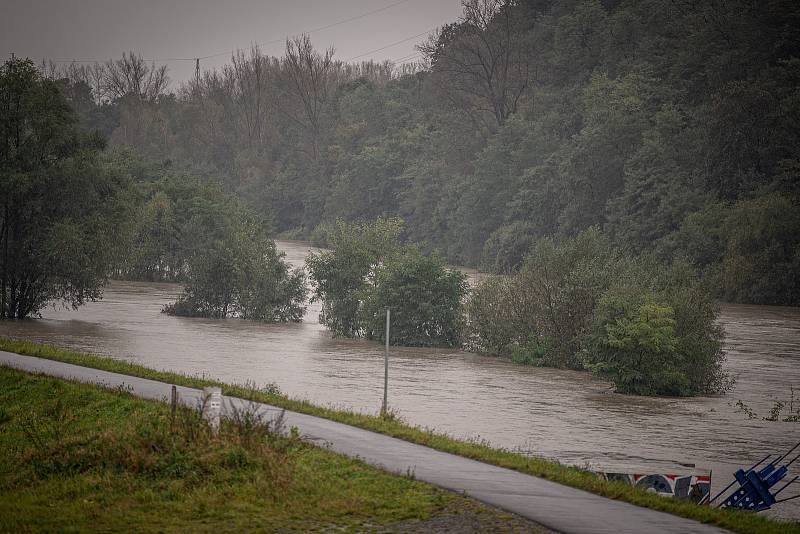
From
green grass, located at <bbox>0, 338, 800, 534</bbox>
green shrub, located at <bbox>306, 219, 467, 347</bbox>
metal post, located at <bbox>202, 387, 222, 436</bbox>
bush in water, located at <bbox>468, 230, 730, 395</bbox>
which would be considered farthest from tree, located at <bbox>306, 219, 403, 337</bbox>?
metal post, located at <bbox>202, 387, 222, 436</bbox>

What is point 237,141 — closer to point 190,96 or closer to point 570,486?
point 190,96

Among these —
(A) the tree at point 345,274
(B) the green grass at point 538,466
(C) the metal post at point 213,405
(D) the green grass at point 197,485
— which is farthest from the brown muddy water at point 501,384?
(C) the metal post at point 213,405

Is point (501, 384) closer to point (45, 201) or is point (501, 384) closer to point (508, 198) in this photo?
point (45, 201)

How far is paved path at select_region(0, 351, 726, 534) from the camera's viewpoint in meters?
14.6

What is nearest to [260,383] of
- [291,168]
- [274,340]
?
[274,340]

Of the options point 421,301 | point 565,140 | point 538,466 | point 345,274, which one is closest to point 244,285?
point 345,274

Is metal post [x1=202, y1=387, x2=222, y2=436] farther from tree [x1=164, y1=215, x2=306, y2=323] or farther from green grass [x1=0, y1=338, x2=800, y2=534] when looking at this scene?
tree [x1=164, y1=215, x2=306, y2=323]

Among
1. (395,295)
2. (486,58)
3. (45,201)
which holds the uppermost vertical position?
(486,58)

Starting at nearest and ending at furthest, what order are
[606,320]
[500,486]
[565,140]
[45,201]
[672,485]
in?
[500,486], [672,485], [606,320], [45,201], [565,140]

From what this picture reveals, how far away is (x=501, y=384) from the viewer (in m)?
40.3

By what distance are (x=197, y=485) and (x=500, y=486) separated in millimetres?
4619

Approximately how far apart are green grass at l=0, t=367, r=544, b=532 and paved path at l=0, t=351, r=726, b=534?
1.86 feet

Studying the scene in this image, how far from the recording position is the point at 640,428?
31438 mm

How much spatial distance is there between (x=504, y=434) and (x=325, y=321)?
30.6 m
